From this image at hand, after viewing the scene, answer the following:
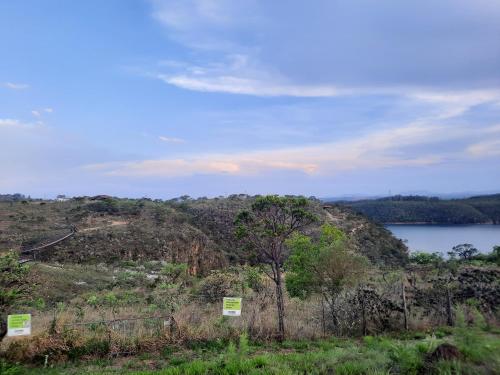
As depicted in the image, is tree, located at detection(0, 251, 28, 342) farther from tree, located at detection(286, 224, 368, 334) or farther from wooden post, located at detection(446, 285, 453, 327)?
wooden post, located at detection(446, 285, 453, 327)

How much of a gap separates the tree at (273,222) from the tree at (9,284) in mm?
4290

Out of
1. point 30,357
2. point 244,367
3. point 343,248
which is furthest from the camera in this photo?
point 343,248

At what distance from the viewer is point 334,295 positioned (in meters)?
9.56

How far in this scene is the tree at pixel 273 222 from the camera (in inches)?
344

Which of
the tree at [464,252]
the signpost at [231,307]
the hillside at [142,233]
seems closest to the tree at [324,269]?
the signpost at [231,307]

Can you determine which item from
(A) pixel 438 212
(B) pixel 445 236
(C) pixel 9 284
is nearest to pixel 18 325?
(C) pixel 9 284

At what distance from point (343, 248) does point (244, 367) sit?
14.1ft

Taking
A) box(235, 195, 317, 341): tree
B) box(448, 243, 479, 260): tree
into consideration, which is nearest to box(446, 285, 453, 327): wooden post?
box(235, 195, 317, 341): tree

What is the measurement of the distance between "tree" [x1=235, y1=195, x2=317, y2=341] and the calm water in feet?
96.7

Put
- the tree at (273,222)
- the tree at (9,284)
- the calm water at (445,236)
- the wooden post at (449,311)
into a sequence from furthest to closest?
1. the calm water at (445,236)
2. the wooden post at (449,311)
3. the tree at (273,222)
4. the tree at (9,284)

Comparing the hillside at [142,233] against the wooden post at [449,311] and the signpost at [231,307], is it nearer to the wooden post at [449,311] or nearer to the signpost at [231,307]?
the wooden post at [449,311]

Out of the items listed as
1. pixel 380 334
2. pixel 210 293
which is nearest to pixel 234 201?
pixel 210 293

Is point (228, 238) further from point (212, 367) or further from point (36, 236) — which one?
point (212, 367)

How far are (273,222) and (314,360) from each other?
3253 mm
